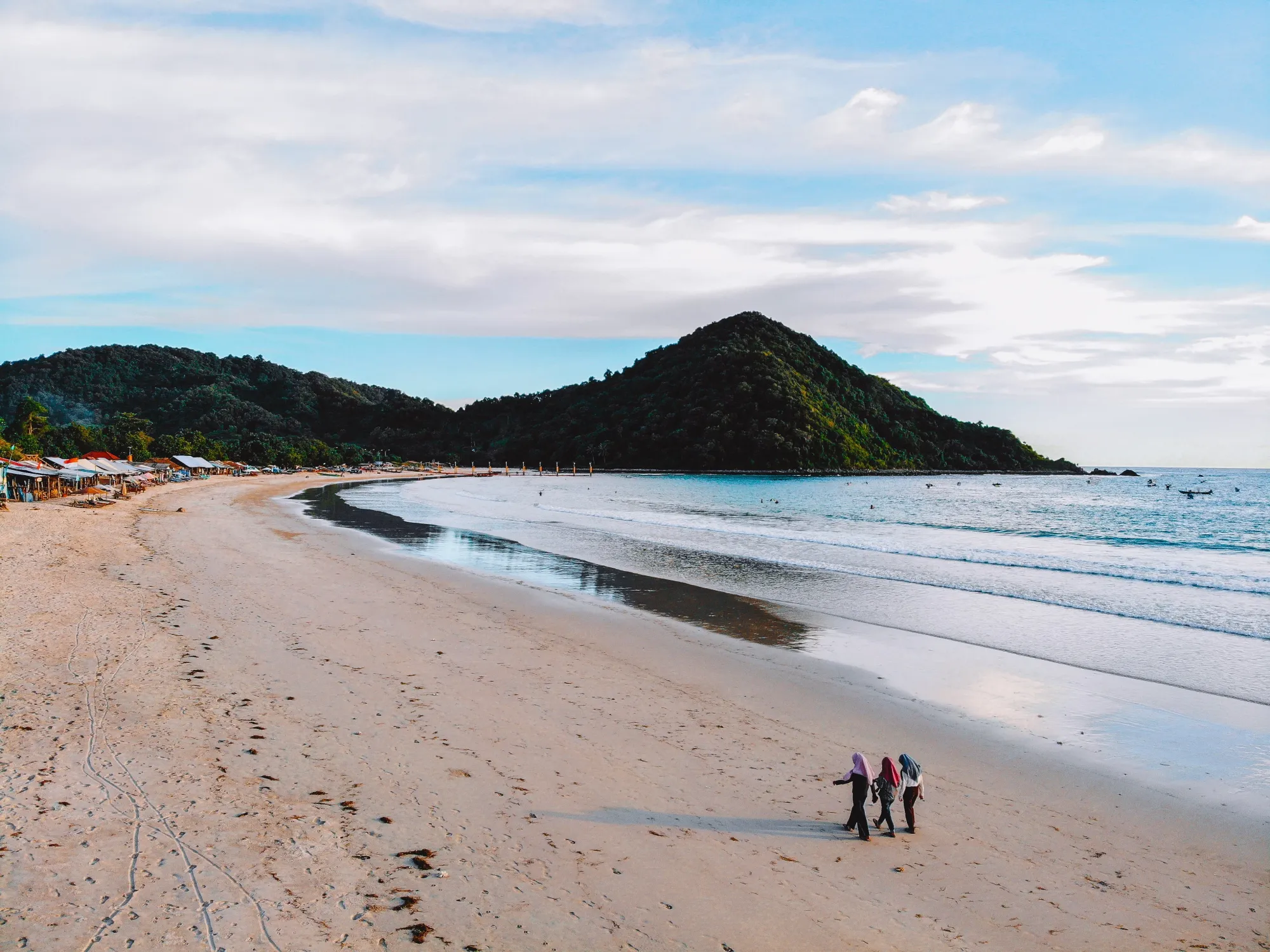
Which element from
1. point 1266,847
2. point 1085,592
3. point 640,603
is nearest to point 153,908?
point 1266,847

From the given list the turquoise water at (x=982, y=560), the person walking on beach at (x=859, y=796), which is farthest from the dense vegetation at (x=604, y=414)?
the person walking on beach at (x=859, y=796)

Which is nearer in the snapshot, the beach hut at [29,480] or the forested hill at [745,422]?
the beach hut at [29,480]

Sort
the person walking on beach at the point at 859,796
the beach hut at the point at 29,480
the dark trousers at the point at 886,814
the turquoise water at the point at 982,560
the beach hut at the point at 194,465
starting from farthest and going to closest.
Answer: the beach hut at the point at 194,465, the beach hut at the point at 29,480, the turquoise water at the point at 982,560, the dark trousers at the point at 886,814, the person walking on beach at the point at 859,796

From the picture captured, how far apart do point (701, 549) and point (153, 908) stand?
82.6 feet

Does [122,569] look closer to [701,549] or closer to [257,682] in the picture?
[257,682]

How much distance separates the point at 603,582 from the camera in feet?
67.1

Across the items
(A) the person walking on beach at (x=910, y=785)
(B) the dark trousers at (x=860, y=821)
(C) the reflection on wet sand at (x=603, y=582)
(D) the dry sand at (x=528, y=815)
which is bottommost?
(C) the reflection on wet sand at (x=603, y=582)

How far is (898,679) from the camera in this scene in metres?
11.6

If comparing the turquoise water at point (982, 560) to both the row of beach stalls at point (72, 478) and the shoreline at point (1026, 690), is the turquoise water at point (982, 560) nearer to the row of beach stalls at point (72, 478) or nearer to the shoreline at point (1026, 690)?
the shoreline at point (1026, 690)

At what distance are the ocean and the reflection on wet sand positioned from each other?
9 centimetres

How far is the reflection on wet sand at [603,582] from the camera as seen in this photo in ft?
49.8

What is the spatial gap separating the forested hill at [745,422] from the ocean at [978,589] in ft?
283

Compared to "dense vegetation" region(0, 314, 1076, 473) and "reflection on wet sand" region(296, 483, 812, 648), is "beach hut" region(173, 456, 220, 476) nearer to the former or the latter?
"dense vegetation" region(0, 314, 1076, 473)

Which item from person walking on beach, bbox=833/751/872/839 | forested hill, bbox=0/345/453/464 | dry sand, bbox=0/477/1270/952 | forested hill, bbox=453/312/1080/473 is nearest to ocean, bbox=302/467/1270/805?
dry sand, bbox=0/477/1270/952
